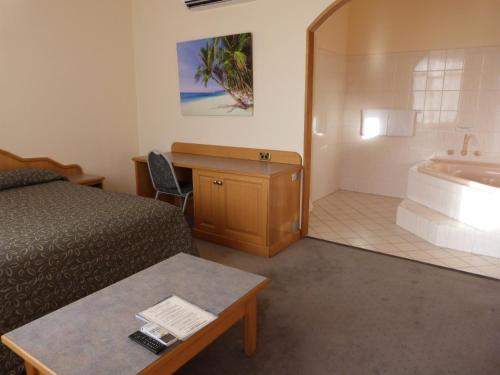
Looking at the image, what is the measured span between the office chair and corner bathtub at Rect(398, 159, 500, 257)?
211cm

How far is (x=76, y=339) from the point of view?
4.44 ft

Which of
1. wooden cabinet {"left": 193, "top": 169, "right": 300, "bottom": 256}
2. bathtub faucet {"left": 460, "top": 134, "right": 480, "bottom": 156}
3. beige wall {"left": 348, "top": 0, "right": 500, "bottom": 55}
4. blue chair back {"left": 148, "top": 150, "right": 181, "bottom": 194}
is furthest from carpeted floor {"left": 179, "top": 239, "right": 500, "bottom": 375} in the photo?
beige wall {"left": 348, "top": 0, "right": 500, "bottom": 55}

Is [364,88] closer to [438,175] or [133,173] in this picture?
[438,175]

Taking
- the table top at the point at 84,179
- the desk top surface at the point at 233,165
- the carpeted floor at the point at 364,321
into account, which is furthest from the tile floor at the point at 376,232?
the table top at the point at 84,179

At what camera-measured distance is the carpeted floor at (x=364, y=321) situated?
1.84m

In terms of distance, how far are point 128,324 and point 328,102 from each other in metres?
3.77

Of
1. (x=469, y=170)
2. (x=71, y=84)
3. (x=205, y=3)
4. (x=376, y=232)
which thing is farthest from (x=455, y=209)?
(x=71, y=84)

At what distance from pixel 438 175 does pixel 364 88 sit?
5.66 feet

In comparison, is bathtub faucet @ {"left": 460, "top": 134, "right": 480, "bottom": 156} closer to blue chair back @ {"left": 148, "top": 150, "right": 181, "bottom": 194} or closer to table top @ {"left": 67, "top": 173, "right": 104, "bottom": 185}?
blue chair back @ {"left": 148, "top": 150, "right": 181, "bottom": 194}

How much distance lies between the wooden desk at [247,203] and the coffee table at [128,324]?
43.9 inches

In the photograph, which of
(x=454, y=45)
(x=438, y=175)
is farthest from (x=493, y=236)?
(x=454, y=45)

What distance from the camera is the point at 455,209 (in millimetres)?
3373

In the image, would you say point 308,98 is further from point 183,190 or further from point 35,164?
point 35,164

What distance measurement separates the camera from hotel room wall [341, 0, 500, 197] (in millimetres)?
4152
